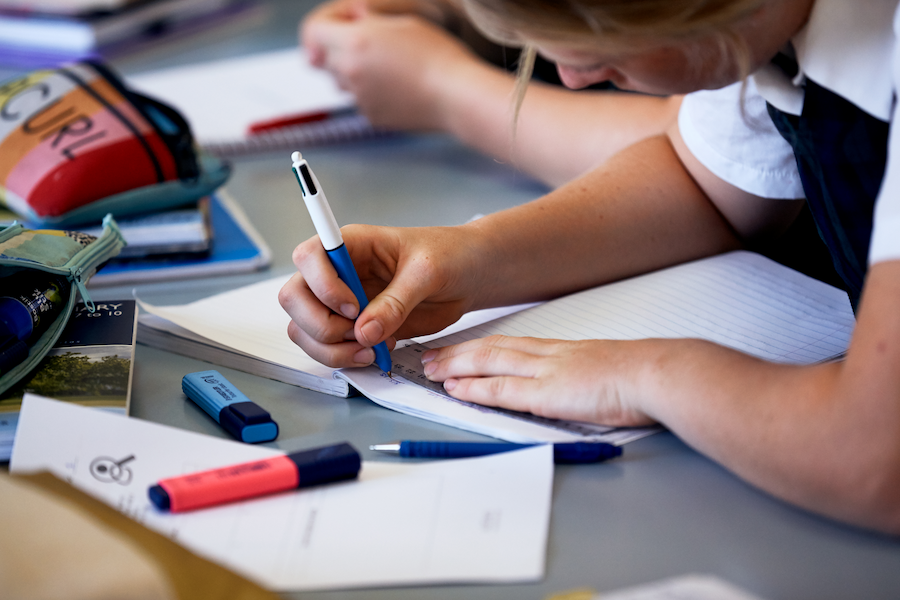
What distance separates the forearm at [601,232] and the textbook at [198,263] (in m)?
0.25

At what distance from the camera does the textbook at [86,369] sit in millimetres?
560

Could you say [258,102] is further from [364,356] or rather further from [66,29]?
[364,356]

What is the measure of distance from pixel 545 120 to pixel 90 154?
496 mm

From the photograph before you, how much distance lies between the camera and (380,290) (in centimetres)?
68

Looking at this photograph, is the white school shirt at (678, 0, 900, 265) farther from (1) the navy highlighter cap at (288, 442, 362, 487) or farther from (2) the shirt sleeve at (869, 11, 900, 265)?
(1) the navy highlighter cap at (288, 442, 362, 487)

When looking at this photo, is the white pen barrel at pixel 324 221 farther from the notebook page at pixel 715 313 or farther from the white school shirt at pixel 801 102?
Answer: the white school shirt at pixel 801 102

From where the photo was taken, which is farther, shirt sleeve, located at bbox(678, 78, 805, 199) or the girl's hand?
the girl's hand

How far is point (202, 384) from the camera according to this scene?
0.61m

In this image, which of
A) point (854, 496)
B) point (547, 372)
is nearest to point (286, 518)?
point (547, 372)

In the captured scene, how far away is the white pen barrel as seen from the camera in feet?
1.93

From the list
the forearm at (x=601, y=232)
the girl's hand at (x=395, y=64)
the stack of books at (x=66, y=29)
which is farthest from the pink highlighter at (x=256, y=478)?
the stack of books at (x=66, y=29)

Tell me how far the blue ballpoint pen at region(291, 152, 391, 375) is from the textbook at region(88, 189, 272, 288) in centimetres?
25

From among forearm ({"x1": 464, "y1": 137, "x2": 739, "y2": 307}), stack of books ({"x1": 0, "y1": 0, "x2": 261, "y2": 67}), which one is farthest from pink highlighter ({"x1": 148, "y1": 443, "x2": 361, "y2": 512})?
stack of books ({"x1": 0, "y1": 0, "x2": 261, "y2": 67})

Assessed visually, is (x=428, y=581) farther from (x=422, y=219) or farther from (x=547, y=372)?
(x=422, y=219)
